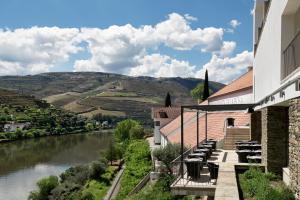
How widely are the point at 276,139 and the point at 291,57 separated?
308cm

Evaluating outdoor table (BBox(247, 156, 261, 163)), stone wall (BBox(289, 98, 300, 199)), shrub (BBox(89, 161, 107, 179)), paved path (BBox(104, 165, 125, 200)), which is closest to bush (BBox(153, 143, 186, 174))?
outdoor table (BBox(247, 156, 261, 163))

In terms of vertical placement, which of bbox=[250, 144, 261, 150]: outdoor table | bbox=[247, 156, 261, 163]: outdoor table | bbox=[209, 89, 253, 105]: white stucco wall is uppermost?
Answer: bbox=[209, 89, 253, 105]: white stucco wall

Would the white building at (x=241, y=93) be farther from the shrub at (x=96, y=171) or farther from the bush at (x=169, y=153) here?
the shrub at (x=96, y=171)

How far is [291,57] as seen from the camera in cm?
786

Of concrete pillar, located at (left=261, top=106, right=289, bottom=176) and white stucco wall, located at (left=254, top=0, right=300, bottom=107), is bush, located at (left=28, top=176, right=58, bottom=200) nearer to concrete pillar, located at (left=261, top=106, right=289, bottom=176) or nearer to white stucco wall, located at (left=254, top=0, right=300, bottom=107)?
concrete pillar, located at (left=261, top=106, right=289, bottom=176)

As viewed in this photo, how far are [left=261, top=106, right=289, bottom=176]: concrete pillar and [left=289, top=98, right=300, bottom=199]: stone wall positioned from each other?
2.89 meters

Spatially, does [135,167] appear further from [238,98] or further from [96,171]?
[238,98]

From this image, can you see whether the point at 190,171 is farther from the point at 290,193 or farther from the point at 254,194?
the point at 290,193

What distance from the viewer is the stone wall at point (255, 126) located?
1675cm

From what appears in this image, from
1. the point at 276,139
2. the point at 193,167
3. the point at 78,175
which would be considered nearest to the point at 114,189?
the point at 78,175

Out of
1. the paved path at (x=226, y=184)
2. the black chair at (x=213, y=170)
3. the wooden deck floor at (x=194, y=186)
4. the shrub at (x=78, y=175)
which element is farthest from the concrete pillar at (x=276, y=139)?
the shrub at (x=78, y=175)

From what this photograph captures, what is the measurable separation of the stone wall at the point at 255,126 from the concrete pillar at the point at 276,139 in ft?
21.3

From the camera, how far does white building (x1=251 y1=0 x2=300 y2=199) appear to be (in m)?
6.81

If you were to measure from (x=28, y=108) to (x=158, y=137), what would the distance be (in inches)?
4789
